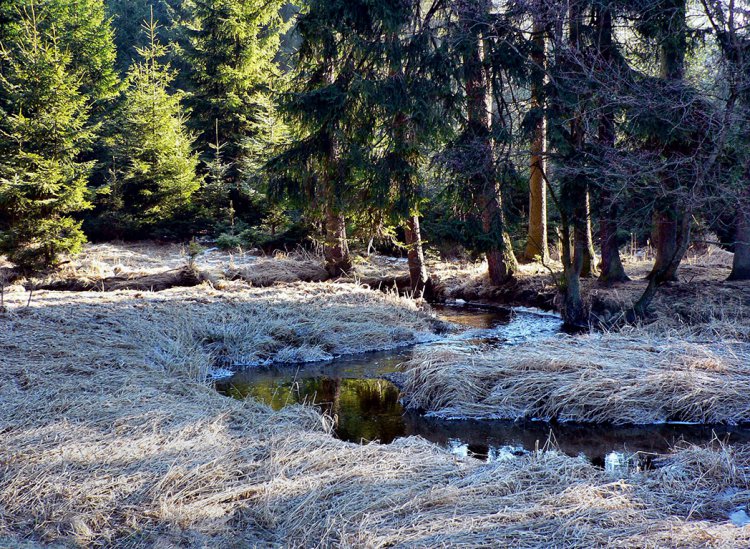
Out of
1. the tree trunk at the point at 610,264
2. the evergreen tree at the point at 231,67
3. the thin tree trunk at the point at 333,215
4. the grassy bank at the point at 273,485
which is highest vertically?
the evergreen tree at the point at 231,67

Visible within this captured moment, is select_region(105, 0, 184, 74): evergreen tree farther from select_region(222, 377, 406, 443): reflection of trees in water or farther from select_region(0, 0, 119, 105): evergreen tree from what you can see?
select_region(222, 377, 406, 443): reflection of trees in water

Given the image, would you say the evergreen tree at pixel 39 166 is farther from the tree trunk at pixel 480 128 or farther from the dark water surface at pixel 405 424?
the tree trunk at pixel 480 128

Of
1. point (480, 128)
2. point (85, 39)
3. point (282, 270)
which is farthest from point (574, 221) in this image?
point (85, 39)

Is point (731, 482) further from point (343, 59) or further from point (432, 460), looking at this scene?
point (343, 59)

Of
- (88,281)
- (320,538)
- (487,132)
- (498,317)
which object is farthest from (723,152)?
(88,281)

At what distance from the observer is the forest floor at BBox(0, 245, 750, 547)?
12.8ft

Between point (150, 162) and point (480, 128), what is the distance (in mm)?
10950

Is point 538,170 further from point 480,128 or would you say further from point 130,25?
point 130,25

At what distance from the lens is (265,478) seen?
15.4 feet

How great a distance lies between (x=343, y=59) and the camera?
14.0 metres

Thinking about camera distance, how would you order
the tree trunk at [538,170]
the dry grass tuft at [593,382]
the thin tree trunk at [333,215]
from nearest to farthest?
the dry grass tuft at [593,382]
the tree trunk at [538,170]
the thin tree trunk at [333,215]

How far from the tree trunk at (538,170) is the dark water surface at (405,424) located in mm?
3764

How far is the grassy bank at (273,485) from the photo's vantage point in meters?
3.89

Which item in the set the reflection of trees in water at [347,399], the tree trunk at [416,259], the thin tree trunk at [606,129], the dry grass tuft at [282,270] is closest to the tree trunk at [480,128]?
the tree trunk at [416,259]
